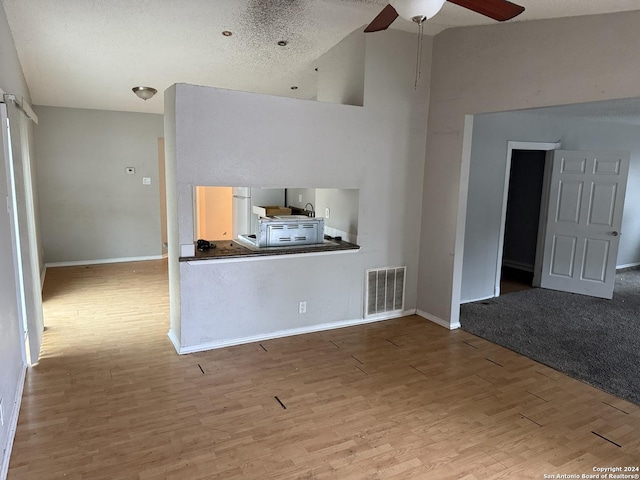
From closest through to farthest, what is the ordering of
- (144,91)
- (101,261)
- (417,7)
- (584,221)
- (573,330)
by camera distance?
(417,7) → (573,330) → (144,91) → (584,221) → (101,261)

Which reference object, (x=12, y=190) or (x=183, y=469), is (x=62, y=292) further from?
(x=183, y=469)

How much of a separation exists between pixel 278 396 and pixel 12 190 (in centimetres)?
235

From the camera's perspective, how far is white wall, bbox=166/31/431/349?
11.0 feet

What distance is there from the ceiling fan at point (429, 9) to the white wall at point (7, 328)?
2.39 meters

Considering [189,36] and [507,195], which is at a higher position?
[189,36]

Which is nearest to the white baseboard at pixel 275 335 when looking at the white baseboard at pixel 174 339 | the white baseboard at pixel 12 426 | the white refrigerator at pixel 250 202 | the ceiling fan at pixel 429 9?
the white baseboard at pixel 174 339

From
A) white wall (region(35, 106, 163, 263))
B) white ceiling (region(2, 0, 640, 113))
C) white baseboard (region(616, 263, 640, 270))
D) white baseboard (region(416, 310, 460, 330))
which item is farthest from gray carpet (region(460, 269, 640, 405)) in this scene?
white wall (region(35, 106, 163, 263))

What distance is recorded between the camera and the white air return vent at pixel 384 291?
168 inches

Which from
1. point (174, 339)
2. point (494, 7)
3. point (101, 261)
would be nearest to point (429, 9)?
point (494, 7)

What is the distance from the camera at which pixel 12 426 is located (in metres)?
2.37

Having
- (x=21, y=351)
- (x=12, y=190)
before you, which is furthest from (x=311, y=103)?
(x=21, y=351)

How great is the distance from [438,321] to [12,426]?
355 cm

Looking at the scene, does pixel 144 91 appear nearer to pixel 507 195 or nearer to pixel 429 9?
pixel 429 9

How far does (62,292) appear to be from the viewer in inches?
200
